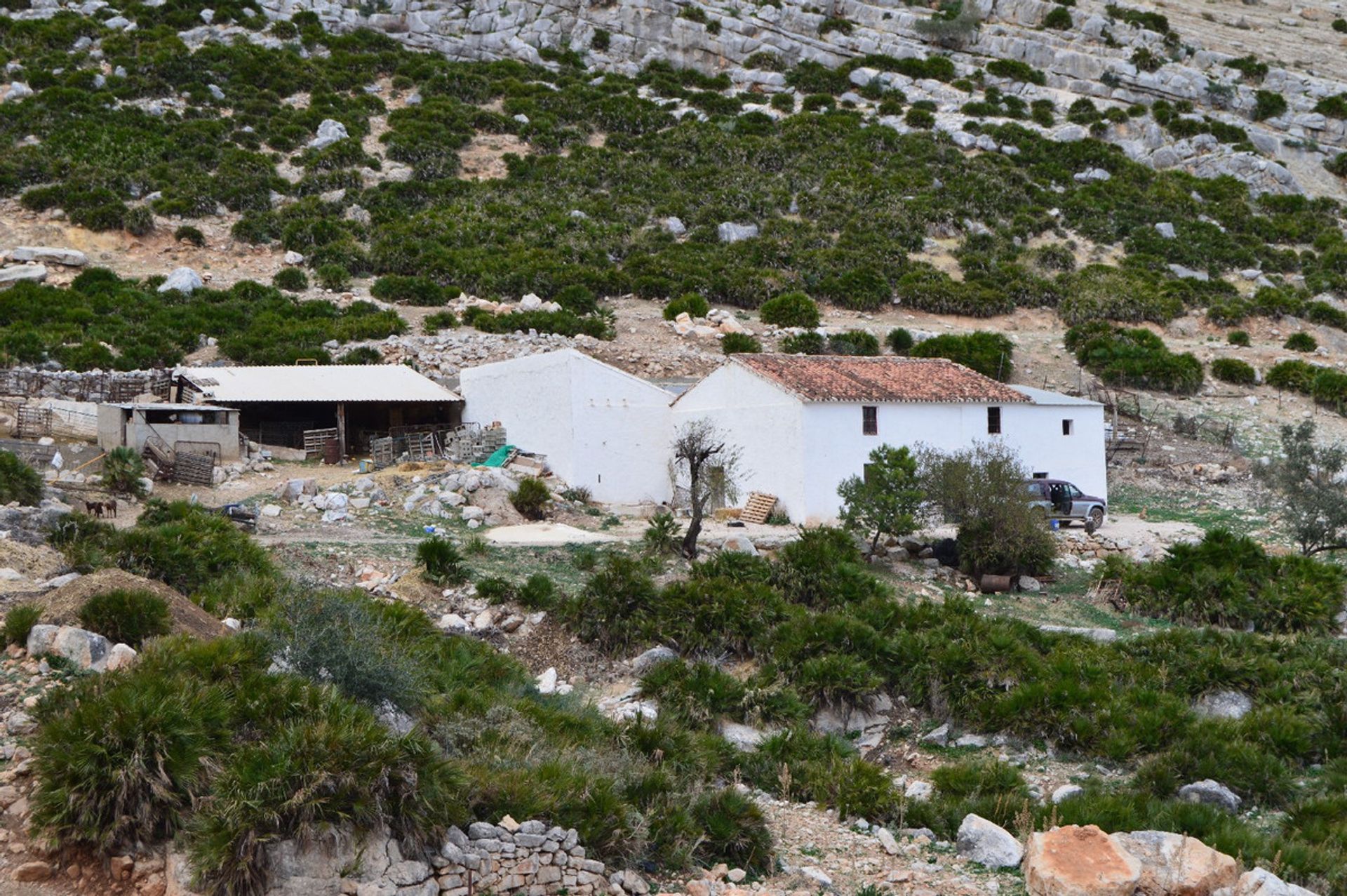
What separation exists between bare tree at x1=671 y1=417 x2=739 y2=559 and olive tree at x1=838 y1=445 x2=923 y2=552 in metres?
3.43

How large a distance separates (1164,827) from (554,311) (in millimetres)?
33435

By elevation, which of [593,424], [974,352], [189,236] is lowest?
[593,424]

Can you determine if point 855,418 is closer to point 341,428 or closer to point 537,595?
point 537,595

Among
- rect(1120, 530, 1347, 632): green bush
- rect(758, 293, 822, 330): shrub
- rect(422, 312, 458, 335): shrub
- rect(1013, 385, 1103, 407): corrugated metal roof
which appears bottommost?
rect(1120, 530, 1347, 632): green bush

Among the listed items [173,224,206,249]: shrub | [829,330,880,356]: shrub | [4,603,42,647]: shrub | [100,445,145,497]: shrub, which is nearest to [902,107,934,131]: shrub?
[829,330,880,356]: shrub

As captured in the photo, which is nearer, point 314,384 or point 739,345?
point 314,384

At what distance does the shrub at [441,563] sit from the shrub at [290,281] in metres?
29.3

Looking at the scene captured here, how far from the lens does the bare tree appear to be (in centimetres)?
2755

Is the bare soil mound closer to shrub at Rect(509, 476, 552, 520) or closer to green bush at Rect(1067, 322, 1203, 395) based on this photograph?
shrub at Rect(509, 476, 552, 520)

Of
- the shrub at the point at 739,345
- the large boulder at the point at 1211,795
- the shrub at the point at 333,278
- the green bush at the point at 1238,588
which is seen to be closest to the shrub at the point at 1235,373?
the shrub at the point at 739,345

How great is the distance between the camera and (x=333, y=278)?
46.1m

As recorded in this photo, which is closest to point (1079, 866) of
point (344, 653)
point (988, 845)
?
point (988, 845)

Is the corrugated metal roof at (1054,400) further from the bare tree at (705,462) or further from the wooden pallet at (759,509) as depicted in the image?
the bare tree at (705,462)

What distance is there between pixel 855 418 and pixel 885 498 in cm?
429
